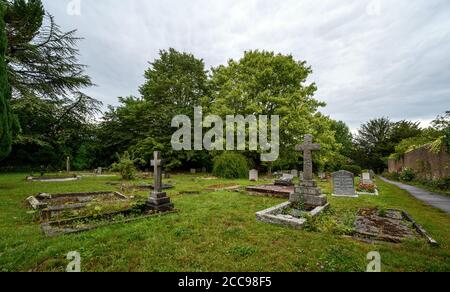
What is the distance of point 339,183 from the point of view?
9969mm

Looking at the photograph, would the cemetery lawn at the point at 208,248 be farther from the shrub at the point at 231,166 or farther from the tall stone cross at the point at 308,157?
the shrub at the point at 231,166

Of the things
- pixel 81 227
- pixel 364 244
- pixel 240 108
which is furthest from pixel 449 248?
pixel 240 108

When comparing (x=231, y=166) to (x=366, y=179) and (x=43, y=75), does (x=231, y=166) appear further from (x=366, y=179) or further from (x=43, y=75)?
(x=43, y=75)

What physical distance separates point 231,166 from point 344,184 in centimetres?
897

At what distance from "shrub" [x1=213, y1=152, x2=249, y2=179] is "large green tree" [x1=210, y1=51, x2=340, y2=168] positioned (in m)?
3.30

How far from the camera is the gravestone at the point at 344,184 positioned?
9.75m

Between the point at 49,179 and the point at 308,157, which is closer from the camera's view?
the point at 308,157

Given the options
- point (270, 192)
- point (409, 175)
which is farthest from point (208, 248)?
point (409, 175)

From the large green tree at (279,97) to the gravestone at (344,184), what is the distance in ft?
28.3

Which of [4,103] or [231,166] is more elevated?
[4,103]

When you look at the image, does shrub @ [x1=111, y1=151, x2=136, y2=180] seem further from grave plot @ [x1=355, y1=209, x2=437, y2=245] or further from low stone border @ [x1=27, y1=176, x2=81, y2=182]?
grave plot @ [x1=355, y1=209, x2=437, y2=245]

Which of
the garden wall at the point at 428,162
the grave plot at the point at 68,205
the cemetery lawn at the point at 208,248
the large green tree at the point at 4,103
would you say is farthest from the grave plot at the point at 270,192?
the garden wall at the point at 428,162

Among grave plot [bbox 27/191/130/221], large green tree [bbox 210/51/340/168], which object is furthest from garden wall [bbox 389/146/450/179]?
grave plot [bbox 27/191/130/221]

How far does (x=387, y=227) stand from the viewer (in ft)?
17.1
